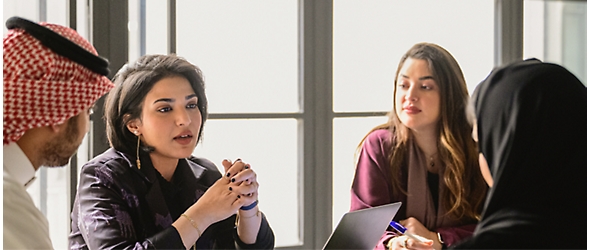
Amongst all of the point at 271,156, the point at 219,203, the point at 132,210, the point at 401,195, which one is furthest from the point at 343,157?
the point at 132,210

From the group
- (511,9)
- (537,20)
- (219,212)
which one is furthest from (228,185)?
(537,20)

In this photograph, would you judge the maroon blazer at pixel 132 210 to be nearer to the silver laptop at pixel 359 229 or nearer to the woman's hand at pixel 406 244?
the silver laptop at pixel 359 229

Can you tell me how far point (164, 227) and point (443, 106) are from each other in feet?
3.60

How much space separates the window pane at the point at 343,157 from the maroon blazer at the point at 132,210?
670 millimetres

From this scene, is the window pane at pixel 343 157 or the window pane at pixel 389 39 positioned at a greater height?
the window pane at pixel 389 39

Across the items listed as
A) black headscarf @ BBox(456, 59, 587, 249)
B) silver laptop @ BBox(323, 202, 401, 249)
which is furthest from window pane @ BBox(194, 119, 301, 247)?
black headscarf @ BBox(456, 59, 587, 249)

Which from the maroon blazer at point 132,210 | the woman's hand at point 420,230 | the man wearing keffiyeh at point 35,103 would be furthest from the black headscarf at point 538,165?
the man wearing keffiyeh at point 35,103

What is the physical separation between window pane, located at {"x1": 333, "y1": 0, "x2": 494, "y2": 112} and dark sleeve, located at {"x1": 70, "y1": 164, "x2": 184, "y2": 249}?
3.48 ft

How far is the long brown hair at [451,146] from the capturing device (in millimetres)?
2352

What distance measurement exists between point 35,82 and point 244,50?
3.83 ft

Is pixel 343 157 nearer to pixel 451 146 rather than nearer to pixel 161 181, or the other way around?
pixel 451 146

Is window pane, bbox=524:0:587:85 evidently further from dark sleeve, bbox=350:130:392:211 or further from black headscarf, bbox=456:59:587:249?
black headscarf, bbox=456:59:587:249

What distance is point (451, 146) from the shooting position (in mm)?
2373

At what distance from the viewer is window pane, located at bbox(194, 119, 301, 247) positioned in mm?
2543
